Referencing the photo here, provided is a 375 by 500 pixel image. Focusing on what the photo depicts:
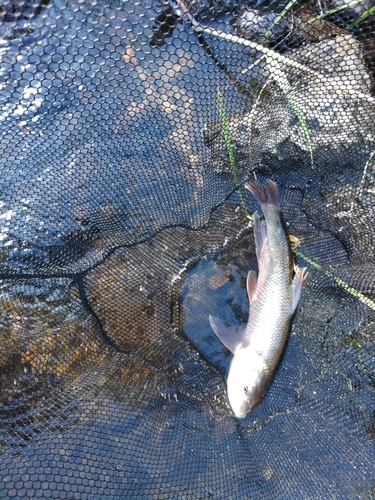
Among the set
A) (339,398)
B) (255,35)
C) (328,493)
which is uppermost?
(255,35)

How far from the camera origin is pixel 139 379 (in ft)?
8.99

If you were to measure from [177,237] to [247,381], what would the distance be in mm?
1134

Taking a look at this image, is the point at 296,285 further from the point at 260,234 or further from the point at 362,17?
the point at 362,17

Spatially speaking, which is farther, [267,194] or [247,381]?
[267,194]

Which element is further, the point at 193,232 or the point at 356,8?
the point at 193,232

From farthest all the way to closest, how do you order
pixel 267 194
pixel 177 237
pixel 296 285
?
pixel 177 237
pixel 267 194
pixel 296 285

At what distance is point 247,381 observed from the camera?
2568 millimetres

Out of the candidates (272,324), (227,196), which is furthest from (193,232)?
(272,324)

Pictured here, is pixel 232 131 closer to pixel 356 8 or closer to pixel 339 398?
pixel 356 8

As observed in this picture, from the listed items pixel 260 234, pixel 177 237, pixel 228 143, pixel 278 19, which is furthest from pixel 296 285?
pixel 278 19

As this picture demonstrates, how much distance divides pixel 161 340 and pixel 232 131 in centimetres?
155

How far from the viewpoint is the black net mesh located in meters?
2.29

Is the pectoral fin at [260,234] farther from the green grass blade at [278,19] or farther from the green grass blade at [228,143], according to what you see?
the green grass blade at [278,19]

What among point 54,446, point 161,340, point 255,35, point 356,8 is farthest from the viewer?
point 161,340
